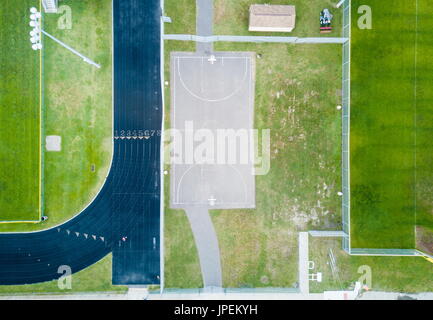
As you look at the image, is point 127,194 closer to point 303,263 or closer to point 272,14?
point 303,263

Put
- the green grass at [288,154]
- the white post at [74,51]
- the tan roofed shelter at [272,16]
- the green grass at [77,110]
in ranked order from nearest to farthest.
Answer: the tan roofed shelter at [272,16], the white post at [74,51], the green grass at [77,110], the green grass at [288,154]

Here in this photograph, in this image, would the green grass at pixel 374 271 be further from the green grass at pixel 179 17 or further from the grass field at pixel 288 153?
the green grass at pixel 179 17

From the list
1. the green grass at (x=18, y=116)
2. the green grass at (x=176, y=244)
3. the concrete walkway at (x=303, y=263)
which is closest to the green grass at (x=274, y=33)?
the green grass at (x=176, y=244)

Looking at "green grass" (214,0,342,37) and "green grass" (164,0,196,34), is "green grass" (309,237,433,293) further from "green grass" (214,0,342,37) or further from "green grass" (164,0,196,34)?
"green grass" (164,0,196,34)

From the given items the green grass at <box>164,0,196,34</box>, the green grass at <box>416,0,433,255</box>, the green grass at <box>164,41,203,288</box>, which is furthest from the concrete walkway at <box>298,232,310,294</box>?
the green grass at <box>164,0,196,34</box>
